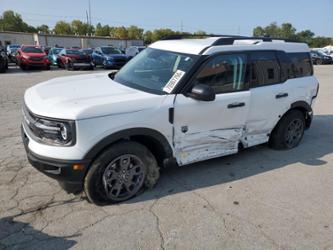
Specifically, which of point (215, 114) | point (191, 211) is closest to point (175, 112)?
point (215, 114)

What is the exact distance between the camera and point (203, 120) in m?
3.83

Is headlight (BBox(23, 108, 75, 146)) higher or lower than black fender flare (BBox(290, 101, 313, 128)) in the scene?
higher

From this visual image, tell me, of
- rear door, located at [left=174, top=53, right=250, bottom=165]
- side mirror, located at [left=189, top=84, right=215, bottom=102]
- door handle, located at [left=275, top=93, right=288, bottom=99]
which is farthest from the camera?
door handle, located at [left=275, top=93, right=288, bottom=99]

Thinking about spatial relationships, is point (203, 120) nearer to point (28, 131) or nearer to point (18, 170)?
point (28, 131)

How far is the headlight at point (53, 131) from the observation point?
2.97m

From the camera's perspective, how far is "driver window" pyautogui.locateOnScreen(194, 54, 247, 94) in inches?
152

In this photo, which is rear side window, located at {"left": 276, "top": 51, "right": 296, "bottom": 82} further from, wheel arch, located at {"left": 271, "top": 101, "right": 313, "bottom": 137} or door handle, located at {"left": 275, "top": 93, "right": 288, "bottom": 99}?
wheel arch, located at {"left": 271, "top": 101, "right": 313, "bottom": 137}

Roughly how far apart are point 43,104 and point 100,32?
109691mm

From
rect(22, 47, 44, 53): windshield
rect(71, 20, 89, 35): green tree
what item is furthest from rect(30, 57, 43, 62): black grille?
rect(71, 20, 89, 35): green tree

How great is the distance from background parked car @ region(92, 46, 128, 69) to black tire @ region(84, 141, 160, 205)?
18.0m

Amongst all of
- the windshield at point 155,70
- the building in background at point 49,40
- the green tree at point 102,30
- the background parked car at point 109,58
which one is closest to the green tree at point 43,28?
the green tree at point 102,30

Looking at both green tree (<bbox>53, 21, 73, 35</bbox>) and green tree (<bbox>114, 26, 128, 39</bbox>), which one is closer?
green tree (<bbox>114, 26, 128, 39</bbox>)

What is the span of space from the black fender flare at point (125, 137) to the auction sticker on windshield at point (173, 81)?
549 mm

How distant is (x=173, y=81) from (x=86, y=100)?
43.1 inches
